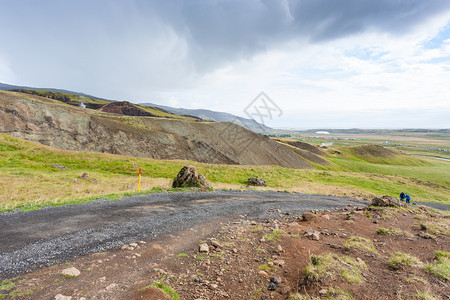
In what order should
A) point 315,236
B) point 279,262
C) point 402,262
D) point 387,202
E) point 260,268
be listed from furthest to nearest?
1. point 387,202
2. point 315,236
3. point 279,262
4. point 260,268
5. point 402,262

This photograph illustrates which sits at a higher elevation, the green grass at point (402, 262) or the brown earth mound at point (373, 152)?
the green grass at point (402, 262)

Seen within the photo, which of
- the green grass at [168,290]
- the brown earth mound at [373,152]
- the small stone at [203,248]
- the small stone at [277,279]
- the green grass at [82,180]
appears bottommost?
the brown earth mound at [373,152]

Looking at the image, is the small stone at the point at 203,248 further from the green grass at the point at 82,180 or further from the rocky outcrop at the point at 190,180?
the rocky outcrop at the point at 190,180

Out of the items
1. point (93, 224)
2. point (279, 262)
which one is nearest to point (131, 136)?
point (93, 224)

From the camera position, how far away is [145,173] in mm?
28438

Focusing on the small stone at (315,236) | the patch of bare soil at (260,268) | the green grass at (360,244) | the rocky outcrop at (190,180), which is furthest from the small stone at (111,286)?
the rocky outcrop at (190,180)

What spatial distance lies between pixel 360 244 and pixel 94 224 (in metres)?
11.1

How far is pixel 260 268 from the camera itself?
619 centimetres

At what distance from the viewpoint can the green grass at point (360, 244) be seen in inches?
280

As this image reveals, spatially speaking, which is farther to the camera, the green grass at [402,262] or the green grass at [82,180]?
the green grass at [82,180]

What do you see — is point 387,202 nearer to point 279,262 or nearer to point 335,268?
point 335,268

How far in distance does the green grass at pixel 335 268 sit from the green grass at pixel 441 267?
1.73 metres

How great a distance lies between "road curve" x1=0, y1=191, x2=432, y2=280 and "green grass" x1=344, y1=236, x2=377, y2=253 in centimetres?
485

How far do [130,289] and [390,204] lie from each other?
16.3 m
